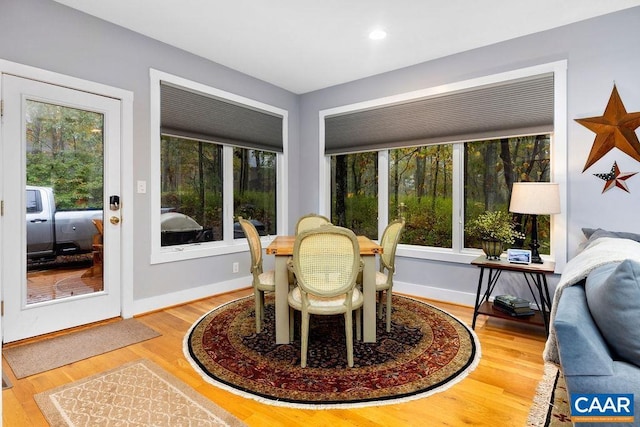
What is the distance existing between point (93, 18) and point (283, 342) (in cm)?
317

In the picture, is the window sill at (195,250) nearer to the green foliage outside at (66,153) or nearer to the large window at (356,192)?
the green foliage outside at (66,153)

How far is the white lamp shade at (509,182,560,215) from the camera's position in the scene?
273 cm

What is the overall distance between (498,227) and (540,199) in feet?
1.62

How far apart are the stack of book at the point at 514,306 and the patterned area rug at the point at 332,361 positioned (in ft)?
1.24

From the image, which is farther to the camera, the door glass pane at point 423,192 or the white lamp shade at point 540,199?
the door glass pane at point 423,192

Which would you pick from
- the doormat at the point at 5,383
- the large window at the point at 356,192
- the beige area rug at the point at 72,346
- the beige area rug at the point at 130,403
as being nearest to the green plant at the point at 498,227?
the large window at the point at 356,192

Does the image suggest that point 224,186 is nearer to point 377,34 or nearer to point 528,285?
point 377,34

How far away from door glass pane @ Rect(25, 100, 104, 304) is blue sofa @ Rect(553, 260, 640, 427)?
3422 mm

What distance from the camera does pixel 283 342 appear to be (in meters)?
2.59

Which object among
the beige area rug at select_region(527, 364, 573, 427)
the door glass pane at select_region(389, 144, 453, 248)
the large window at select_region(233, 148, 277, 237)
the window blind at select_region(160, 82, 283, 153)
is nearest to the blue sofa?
the beige area rug at select_region(527, 364, 573, 427)

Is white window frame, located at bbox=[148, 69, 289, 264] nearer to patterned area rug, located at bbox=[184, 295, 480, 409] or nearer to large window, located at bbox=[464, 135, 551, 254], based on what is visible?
patterned area rug, located at bbox=[184, 295, 480, 409]

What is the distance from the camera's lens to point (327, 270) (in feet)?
7.30

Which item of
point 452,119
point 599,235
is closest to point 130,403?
point 599,235
